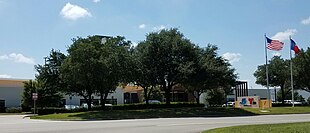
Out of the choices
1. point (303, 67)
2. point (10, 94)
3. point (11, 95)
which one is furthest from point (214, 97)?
point (10, 94)

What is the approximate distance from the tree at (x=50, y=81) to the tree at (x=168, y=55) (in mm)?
11570

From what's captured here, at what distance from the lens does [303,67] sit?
2613 inches

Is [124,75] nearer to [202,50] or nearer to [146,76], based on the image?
[146,76]

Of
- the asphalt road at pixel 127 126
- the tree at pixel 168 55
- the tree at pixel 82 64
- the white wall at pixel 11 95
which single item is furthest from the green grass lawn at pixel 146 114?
the white wall at pixel 11 95

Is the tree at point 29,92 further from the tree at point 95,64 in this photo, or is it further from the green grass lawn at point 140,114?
the green grass lawn at point 140,114

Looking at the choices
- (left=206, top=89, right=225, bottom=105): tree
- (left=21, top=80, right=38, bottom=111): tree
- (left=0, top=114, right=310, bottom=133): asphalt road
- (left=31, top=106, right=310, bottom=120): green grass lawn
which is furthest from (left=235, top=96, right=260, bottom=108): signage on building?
(left=21, top=80, right=38, bottom=111): tree

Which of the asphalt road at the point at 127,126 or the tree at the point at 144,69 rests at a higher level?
the tree at the point at 144,69

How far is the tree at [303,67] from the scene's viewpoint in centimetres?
6631

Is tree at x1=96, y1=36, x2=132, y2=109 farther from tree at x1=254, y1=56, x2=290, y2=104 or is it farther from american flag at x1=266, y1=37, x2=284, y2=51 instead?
tree at x1=254, y1=56, x2=290, y2=104

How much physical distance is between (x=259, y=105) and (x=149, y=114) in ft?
59.1

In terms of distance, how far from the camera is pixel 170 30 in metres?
49.8

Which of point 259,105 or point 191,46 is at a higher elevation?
point 191,46

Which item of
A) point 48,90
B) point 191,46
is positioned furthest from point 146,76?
point 48,90

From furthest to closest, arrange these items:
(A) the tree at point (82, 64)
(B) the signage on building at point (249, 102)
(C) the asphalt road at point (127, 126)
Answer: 1. (B) the signage on building at point (249, 102)
2. (A) the tree at point (82, 64)
3. (C) the asphalt road at point (127, 126)
